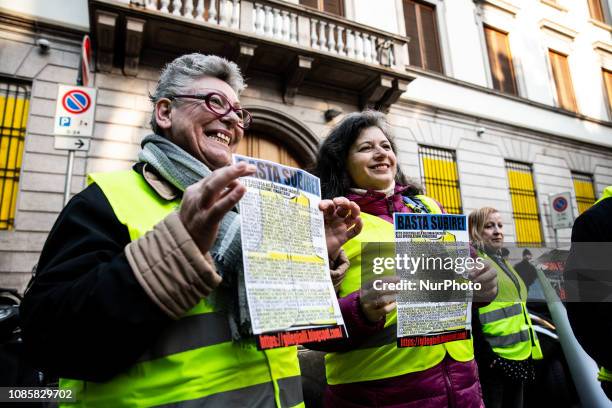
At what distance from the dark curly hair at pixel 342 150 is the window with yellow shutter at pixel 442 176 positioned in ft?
26.1

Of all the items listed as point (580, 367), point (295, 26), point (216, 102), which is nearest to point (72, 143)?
point (216, 102)

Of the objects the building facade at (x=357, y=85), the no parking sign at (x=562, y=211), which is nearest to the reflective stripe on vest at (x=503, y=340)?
the building facade at (x=357, y=85)

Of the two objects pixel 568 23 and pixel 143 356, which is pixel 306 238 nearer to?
pixel 143 356

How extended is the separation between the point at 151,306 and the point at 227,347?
0.25 m

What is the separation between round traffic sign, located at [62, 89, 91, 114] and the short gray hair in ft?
8.87

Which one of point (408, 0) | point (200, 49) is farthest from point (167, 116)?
point (408, 0)

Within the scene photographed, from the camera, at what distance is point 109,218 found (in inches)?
40.3

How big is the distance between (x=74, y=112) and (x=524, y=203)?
36.7 feet

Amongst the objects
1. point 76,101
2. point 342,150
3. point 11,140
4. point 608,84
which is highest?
point 608,84

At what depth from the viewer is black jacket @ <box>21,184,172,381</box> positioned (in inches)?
33.6

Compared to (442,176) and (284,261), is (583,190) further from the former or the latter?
(284,261)

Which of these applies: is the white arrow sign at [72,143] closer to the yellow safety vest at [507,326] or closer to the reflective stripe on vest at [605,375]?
the yellow safety vest at [507,326]

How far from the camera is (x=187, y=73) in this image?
142 centimetres

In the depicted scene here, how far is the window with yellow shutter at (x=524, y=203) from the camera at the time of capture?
1093cm
